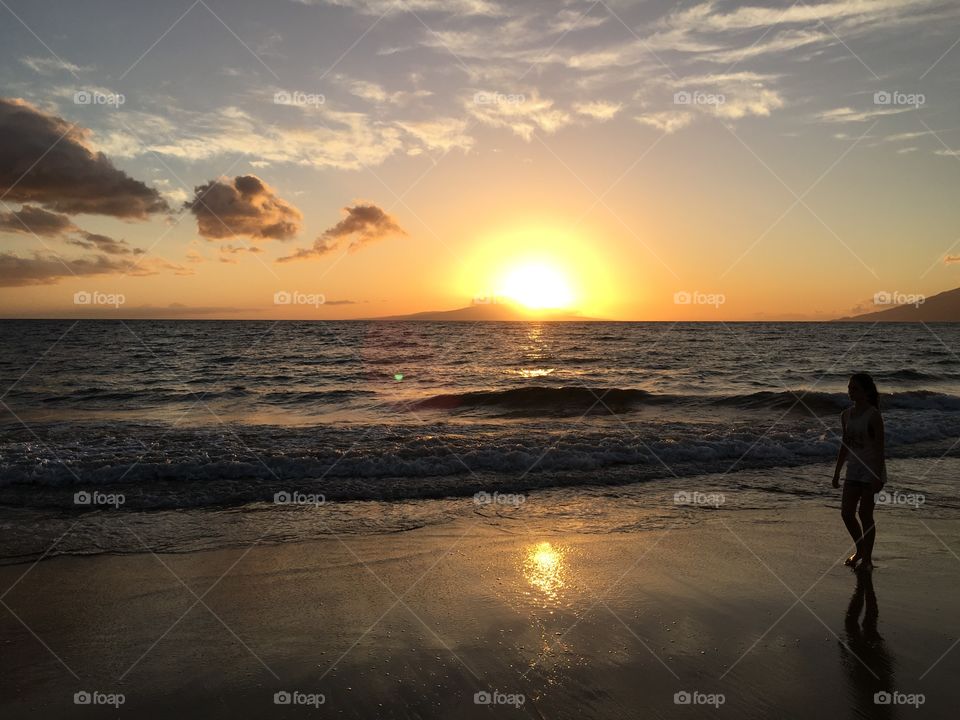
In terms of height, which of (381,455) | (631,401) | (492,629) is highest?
(631,401)

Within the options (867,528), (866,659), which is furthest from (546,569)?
(867,528)

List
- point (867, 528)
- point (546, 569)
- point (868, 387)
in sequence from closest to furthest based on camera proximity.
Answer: point (546, 569)
point (867, 528)
point (868, 387)

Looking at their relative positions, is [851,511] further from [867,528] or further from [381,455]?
[381,455]

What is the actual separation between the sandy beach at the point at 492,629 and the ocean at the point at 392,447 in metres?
1.41

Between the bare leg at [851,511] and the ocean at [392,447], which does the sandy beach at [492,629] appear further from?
the ocean at [392,447]

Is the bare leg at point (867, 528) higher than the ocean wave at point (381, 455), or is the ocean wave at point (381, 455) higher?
the ocean wave at point (381, 455)

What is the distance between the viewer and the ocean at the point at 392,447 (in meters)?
9.06

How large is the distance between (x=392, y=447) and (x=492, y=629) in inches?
362

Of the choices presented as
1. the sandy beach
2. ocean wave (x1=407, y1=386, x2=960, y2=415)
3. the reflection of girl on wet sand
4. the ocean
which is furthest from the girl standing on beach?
ocean wave (x1=407, y1=386, x2=960, y2=415)

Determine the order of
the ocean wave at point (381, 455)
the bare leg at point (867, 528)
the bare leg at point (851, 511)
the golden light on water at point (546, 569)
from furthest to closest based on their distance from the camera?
the ocean wave at point (381, 455), the bare leg at point (851, 511), the bare leg at point (867, 528), the golden light on water at point (546, 569)

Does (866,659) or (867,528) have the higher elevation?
(867,528)

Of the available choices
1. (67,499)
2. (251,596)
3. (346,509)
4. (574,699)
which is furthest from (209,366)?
(574,699)

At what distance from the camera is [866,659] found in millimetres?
4758

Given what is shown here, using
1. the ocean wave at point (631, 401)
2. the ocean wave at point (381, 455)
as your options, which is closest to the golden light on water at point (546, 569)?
the ocean wave at point (381, 455)
